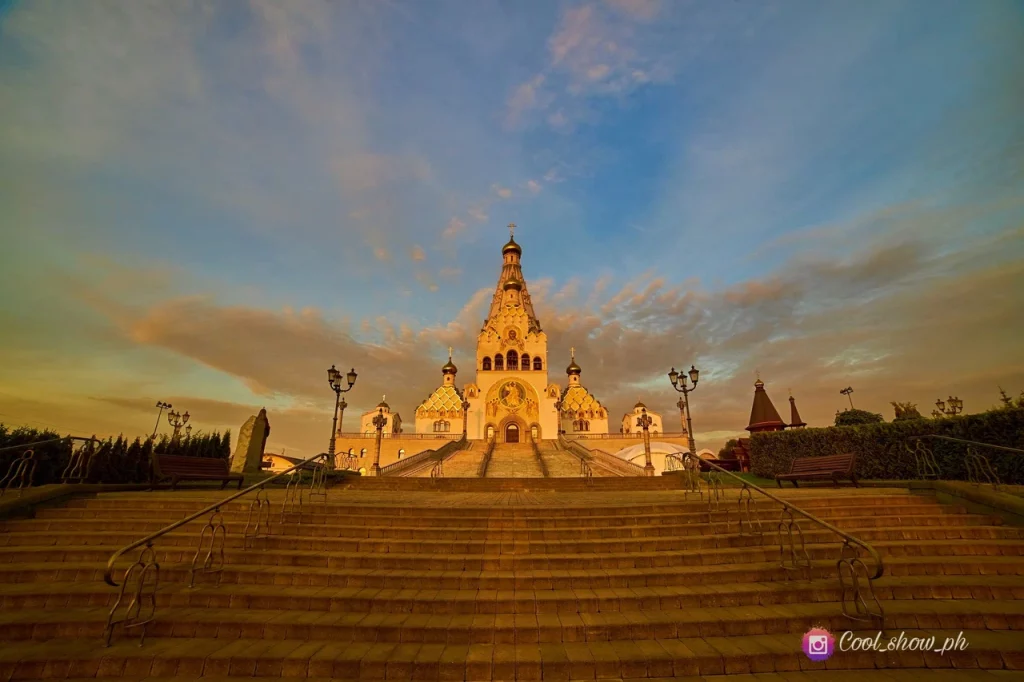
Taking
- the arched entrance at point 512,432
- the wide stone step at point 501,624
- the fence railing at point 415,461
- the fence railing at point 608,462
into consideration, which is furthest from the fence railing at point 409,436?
the wide stone step at point 501,624

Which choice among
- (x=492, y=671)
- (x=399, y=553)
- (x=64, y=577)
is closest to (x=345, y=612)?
(x=399, y=553)

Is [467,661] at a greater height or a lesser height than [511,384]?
lesser

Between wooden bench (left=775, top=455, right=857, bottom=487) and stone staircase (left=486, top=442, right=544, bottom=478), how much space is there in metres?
16.8

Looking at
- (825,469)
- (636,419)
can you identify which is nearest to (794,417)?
(636,419)

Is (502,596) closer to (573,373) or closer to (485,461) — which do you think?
(485,461)

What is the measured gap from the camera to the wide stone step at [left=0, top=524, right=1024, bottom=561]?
6926mm

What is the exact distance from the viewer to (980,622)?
16.1 ft

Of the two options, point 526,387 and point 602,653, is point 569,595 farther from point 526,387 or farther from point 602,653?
point 526,387

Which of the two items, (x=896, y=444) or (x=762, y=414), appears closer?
(x=896, y=444)

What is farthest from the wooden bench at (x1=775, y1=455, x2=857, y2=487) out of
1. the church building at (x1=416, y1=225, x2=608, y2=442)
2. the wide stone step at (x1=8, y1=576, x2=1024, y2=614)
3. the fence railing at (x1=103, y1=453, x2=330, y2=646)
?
the church building at (x1=416, y1=225, x2=608, y2=442)

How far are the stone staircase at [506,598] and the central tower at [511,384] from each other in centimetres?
4044

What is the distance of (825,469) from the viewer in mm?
12898

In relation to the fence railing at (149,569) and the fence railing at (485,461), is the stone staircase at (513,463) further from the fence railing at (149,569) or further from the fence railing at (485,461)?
the fence railing at (149,569)

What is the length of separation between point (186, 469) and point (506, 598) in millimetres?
11845
